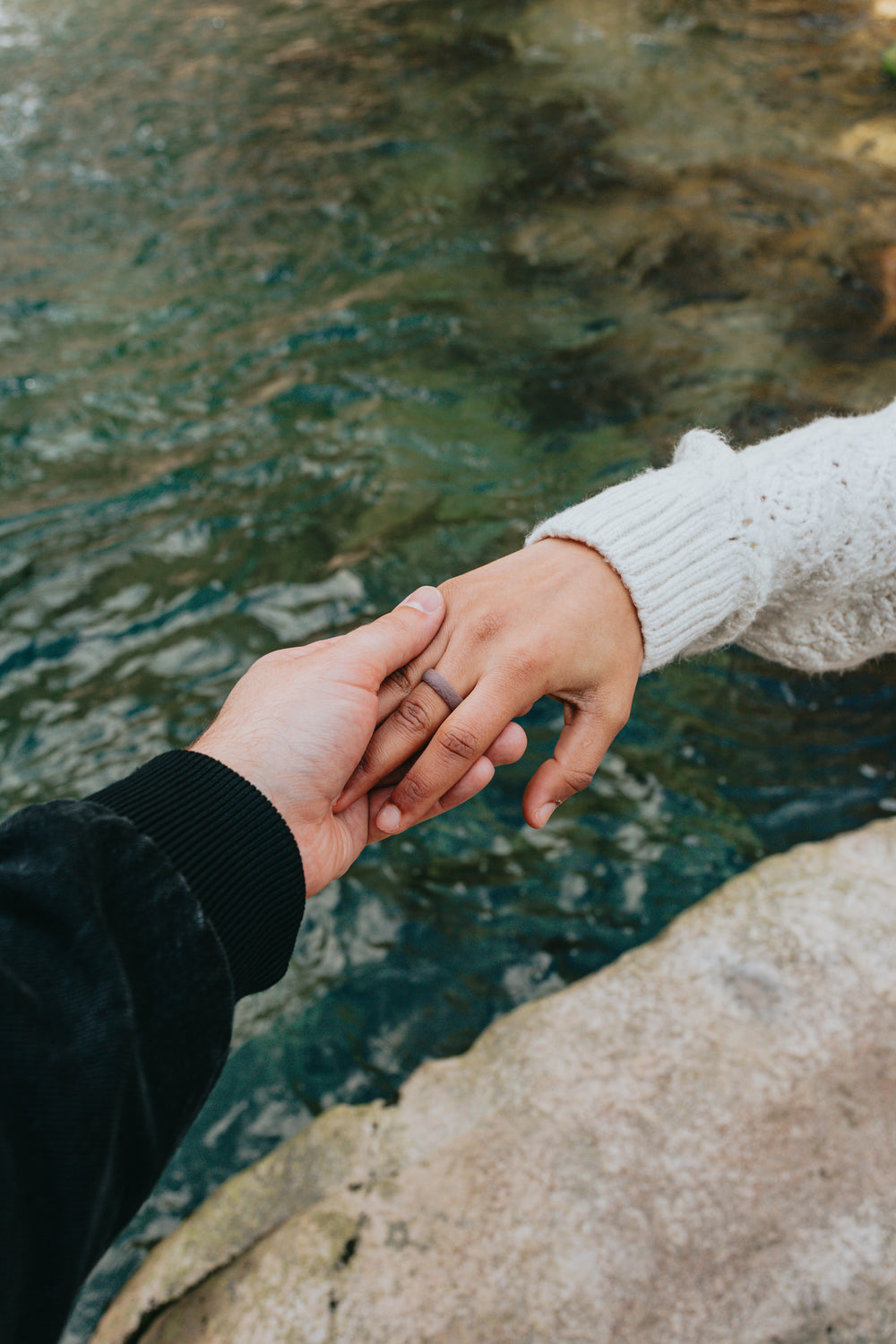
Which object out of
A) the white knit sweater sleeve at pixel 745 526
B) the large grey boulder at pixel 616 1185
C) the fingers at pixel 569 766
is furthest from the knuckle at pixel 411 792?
the large grey boulder at pixel 616 1185

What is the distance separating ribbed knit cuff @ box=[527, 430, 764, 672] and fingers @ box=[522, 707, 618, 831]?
191 millimetres

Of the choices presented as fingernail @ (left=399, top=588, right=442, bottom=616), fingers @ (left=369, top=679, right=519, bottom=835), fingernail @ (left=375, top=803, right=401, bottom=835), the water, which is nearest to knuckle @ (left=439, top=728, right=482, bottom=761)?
fingers @ (left=369, top=679, right=519, bottom=835)

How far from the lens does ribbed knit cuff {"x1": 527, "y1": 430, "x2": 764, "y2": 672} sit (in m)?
1.74

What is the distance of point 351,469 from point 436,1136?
2.95 metres

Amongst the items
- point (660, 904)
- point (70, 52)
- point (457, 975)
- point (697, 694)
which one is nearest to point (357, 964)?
point (457, 975)

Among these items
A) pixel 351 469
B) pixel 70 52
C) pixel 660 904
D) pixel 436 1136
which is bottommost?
pixel 660 904

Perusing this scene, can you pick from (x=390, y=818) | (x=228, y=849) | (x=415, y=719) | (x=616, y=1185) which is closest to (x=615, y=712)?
(x=415, y=719)

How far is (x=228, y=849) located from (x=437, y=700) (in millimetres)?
694

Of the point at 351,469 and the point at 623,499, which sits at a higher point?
the point at 623,499

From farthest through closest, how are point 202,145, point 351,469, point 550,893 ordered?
point 202,145 → point 351,469 → point 550,893

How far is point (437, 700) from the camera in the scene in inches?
74.2

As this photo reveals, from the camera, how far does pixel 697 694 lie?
10.6 feet

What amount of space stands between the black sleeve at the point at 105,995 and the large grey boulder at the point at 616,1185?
3.11ft

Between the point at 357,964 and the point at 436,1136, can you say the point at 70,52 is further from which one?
the point at 436,1136
